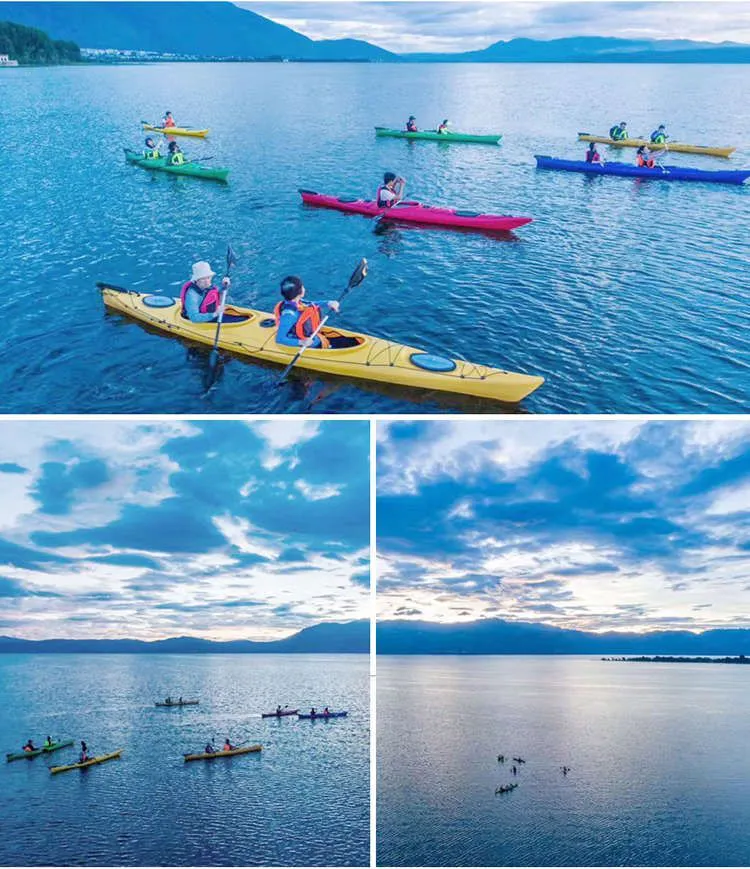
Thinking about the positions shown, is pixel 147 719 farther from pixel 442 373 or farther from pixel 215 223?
pixel 442 373

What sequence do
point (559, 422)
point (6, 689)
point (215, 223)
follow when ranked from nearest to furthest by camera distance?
point (559, 422) < point (215, 223) < point (6, 689)

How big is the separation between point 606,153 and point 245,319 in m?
33.5

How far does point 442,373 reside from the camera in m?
12.3

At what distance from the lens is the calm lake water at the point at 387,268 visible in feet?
45.0

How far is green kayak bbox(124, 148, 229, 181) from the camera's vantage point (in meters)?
29.1

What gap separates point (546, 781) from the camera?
14.2 metres

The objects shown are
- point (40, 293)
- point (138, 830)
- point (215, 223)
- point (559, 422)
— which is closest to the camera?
point (559, 422)

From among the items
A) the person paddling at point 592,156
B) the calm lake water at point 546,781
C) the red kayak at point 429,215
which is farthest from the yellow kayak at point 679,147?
the calm lake water at point 546,781

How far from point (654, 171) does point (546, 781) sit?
2576 centimetres

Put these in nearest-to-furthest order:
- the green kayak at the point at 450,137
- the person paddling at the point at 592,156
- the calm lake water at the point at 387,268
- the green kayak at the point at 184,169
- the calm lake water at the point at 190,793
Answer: the calm lake water at the point at 190,793
the calm lake water at the point at 387,268
the green kayak at the point at 184,169
the person paddling at the point at 592,156
the green kayak at the point at 450,137

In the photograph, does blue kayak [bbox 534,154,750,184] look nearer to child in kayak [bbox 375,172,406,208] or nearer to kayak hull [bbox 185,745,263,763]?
child in kayak [bbox 375,172,406,208]

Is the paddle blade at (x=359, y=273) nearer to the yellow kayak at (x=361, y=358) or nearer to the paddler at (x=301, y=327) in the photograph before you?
the paddler at (x=301, y=327)

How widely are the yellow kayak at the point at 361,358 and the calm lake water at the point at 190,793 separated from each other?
16.7 ft

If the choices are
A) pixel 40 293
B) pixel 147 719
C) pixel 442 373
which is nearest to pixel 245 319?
pixel 442 373
